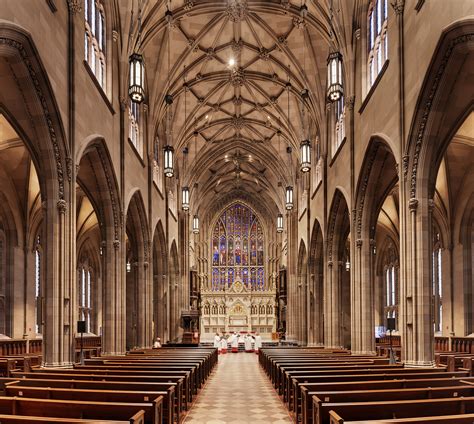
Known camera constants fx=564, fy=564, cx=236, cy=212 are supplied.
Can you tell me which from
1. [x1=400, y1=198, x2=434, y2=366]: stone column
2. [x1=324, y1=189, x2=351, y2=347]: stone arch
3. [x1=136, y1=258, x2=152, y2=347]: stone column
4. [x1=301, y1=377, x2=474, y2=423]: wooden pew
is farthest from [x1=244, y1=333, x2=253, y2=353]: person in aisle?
[x1=301, y1=377, x2=474, y2=423]: wooden pew

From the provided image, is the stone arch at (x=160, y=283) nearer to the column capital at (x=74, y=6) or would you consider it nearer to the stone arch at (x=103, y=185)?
the stone arch at (x=103, y=185)

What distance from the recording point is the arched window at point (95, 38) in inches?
756

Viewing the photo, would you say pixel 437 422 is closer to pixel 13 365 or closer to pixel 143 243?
pixel 13 365

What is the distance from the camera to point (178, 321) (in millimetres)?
43062

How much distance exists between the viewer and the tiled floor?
1189 centimetres

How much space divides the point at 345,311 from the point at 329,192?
845cm

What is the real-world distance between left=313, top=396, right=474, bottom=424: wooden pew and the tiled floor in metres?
4.60

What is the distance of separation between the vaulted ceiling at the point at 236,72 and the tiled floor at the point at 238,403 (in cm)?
1409

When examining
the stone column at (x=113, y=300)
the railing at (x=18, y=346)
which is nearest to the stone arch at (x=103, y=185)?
the stone column at (x=113, y=300)

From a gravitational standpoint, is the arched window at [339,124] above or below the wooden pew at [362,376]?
above

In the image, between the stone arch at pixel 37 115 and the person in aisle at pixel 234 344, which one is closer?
the stone arch at pixel 37 115

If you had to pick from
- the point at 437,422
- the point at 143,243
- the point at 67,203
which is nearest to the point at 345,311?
the point at 143,243

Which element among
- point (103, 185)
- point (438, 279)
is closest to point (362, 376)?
point (103, 185)

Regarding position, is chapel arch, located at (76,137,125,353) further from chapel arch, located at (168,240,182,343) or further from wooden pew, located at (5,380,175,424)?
chapel arch, located at (168,240,182,343)
